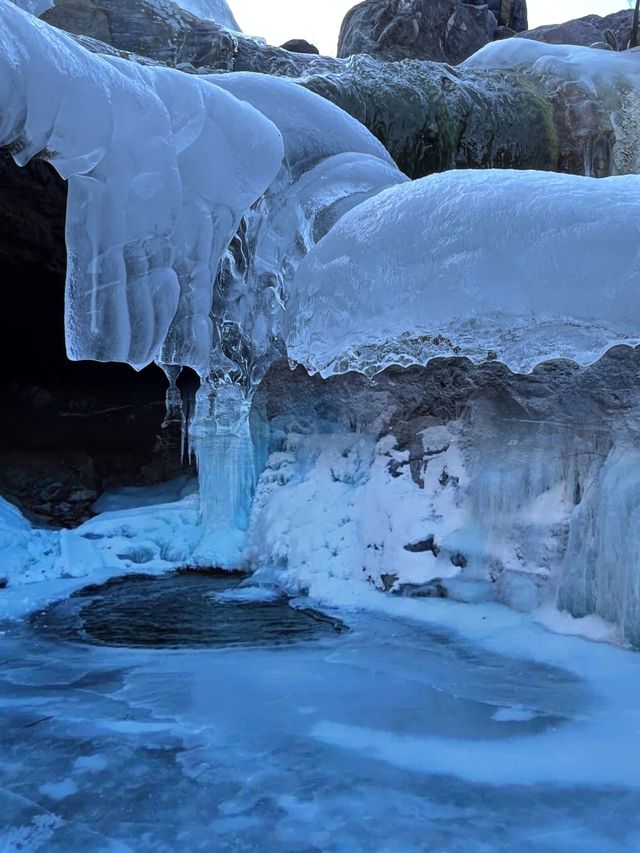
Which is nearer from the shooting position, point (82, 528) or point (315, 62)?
point (82, 528)

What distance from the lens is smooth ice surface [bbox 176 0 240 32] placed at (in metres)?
9.44

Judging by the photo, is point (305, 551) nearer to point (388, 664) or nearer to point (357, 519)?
point (357, 519)

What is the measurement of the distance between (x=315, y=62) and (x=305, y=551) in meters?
3.85

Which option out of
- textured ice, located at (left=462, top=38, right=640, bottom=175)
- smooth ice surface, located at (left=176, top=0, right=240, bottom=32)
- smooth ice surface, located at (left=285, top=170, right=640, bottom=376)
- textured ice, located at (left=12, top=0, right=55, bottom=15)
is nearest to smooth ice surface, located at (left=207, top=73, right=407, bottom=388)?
smooth ice surface, located at (left=285, top=170, right=640, bottom=376)

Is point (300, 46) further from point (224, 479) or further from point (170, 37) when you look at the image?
point (224, 479)

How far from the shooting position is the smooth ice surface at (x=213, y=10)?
9.44 meters

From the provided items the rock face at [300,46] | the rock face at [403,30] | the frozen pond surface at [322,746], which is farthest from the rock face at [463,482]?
the rock face at [300,46]

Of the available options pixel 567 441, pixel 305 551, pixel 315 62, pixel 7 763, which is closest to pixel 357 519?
pixel 305 551

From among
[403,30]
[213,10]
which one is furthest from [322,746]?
[403,30]

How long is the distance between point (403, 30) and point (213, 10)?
3566 mm

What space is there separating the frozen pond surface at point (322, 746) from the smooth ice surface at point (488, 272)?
1265 mm

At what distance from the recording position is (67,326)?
149 inches

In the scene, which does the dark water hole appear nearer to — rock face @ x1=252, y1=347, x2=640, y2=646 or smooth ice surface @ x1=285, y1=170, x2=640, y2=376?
rock face @ x1=252, y1=347, x2=640, y2=646

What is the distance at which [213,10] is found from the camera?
32.2 ft
